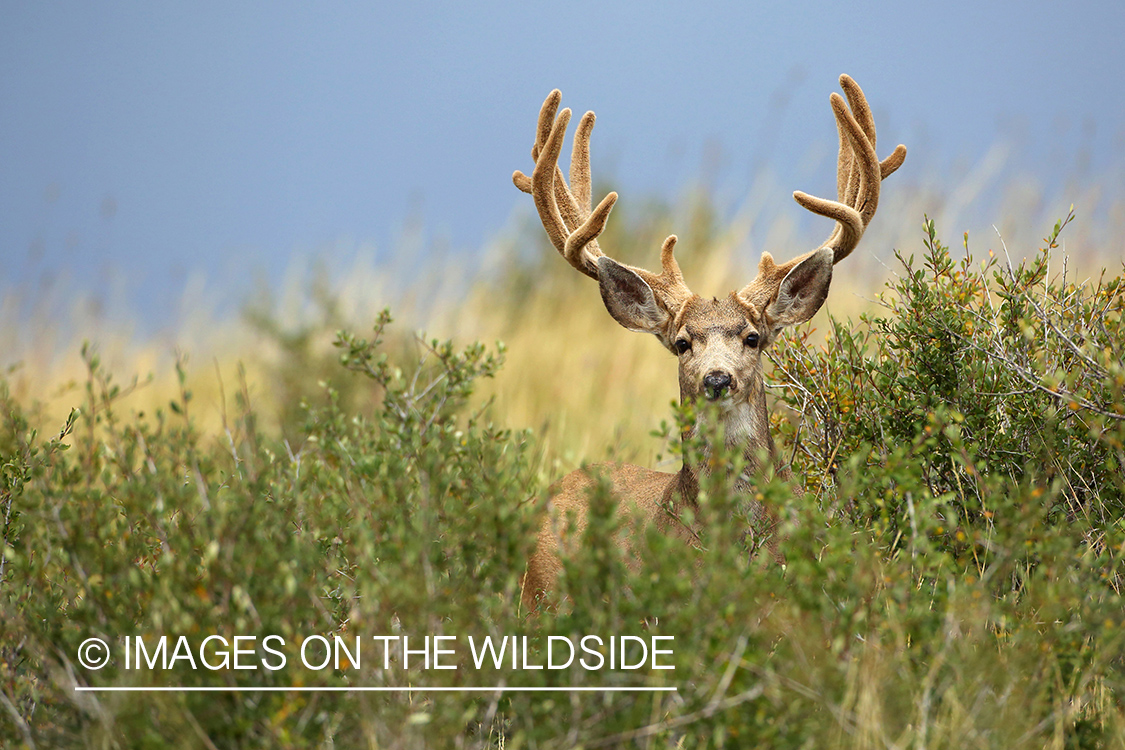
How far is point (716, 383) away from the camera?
13.6 feet

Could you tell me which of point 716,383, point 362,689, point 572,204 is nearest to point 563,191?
point 572,204

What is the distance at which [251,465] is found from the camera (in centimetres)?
306

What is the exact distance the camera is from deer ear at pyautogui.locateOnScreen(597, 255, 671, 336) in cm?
475

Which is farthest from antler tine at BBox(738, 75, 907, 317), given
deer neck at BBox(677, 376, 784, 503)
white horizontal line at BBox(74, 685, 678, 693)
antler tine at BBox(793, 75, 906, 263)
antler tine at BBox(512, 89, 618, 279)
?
white horizontal line at BBox(74, 685, 678, 693)

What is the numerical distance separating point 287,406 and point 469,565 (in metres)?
6.36

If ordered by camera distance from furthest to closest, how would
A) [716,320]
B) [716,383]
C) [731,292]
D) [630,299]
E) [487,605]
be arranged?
[630,299] < [731,292] < [716,320] < [716,383] < [487,605]

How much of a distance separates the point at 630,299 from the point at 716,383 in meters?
0.87

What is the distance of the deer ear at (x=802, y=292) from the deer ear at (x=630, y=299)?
511 millimetres

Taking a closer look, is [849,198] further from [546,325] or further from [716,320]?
[546,325]

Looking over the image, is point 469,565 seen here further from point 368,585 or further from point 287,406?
point 287,406

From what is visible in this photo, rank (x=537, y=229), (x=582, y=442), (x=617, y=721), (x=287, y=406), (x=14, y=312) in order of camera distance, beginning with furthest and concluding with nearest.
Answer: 1. (x=537, y=229)
2. (x=14, y=312)
3. (x=287, y=406)
4. (x=582, y=442)
5. (x=617, y=721)

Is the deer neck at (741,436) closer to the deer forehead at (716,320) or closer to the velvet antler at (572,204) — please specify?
the deer forehead at (716,320)

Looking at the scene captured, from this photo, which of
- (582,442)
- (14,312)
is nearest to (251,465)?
(582,442)

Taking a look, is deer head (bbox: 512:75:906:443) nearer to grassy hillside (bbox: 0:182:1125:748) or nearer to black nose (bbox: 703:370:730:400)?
black nose (bbox: 703:370:730:400)
